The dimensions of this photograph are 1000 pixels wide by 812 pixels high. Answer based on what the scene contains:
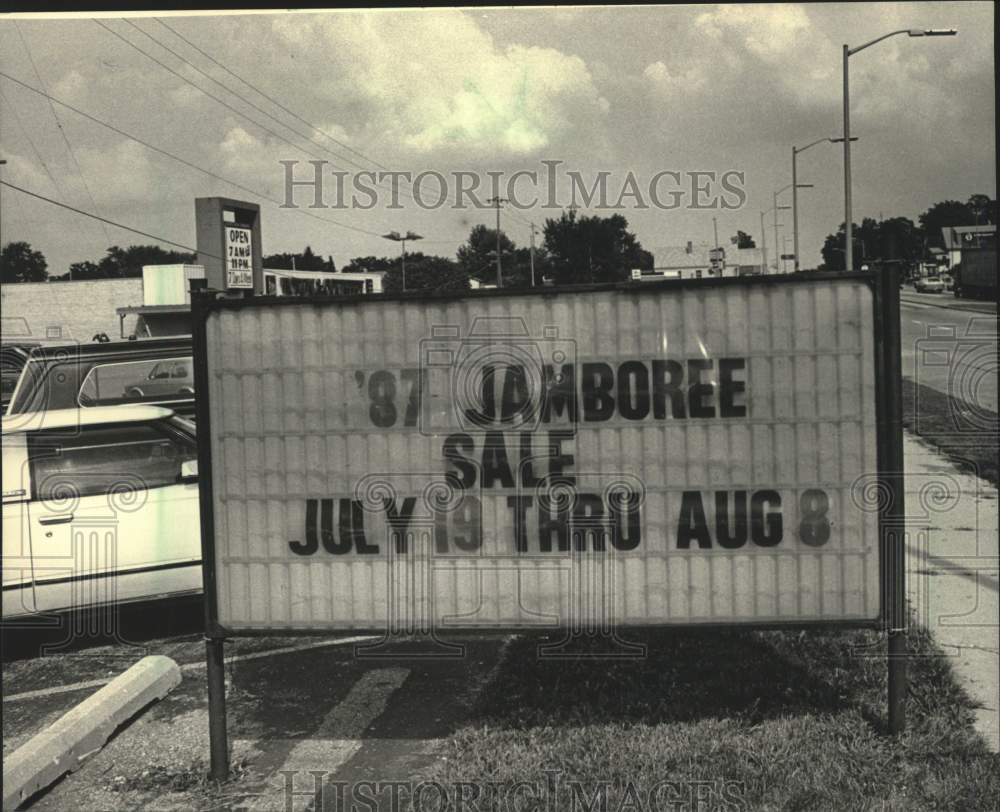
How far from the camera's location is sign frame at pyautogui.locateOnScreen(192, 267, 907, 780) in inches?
159

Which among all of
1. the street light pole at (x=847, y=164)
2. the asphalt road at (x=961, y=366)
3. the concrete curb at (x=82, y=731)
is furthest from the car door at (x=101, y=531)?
the street light pole at (x=847, y=164)

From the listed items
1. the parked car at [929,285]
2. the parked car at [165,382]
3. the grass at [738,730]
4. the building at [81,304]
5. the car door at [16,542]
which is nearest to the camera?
the grass at [738,730]

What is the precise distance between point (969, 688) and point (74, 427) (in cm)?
520

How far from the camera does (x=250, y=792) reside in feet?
13.6

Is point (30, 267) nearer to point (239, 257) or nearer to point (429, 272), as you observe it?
point (429, 272)

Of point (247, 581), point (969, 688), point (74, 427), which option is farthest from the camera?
point (74, 427)

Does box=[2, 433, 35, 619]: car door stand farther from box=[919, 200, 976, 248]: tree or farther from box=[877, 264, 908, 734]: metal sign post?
box=[919, 200, 976, 248]: tree

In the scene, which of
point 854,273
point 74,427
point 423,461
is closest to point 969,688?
point 854,273

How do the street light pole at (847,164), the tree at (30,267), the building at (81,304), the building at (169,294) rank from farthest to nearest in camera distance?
the building at (81,304), the tree at (30,267), the building at (169,294), the street light pole at (847,164)

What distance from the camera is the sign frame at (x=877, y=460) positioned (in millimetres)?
4035

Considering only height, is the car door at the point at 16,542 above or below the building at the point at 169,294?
below

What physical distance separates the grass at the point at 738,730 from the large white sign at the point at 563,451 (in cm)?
54

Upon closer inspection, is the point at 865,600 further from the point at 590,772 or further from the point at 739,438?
the point at 590,772

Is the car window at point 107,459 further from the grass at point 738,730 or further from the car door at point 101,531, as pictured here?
the grass at point 738,730
